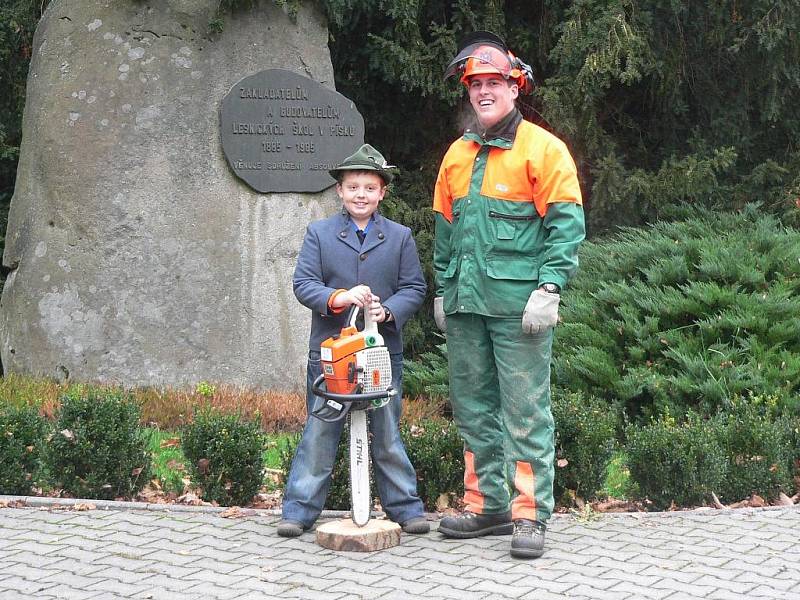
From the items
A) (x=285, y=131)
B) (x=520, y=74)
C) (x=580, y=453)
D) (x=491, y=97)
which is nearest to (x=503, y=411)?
(x=580, y=453)

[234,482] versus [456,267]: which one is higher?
[456,267]

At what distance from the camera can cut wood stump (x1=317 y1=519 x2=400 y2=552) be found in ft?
15.8

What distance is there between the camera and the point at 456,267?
4.99 metres

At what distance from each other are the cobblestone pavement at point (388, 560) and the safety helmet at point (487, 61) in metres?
2.07

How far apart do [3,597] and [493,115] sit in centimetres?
277

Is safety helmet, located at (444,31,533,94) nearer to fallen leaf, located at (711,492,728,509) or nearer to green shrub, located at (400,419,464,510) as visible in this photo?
green shrub, located at (400,419,464,510)

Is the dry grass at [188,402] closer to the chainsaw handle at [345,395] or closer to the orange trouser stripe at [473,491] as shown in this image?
the orange trouser stripe at [473,491]

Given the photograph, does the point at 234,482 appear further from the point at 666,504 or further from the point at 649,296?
the point at 649,296

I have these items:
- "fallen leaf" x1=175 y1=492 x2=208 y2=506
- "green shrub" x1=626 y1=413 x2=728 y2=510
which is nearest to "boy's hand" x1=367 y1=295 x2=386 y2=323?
"fallen leaf" x1=175 y1=492 x2=208 y2=506

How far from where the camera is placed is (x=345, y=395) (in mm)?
4734

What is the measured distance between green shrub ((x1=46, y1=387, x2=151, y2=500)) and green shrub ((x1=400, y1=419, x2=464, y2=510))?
4.56 feet

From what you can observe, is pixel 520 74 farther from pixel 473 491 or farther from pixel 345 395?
pixel 473 491

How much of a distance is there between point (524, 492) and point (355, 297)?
3.65ft

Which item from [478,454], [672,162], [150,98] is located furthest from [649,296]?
[150,98]
